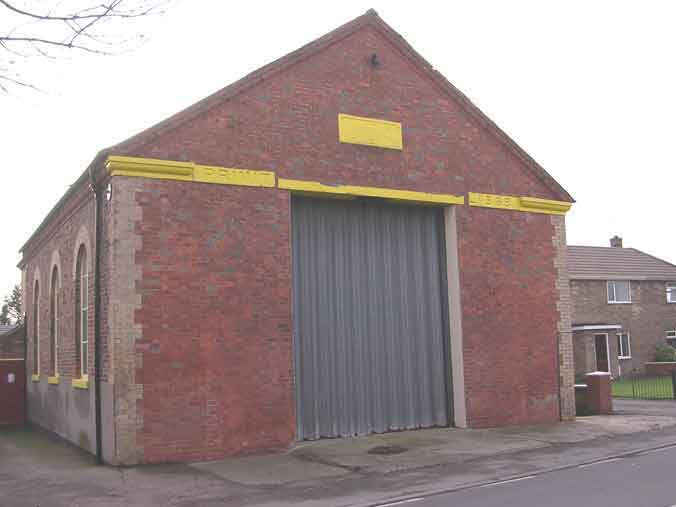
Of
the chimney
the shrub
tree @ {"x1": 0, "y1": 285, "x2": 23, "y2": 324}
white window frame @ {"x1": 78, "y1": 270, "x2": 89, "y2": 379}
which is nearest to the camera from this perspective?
white window frame @ {"x1": 78, "y1": 270, "x2": 89, "y2": 379}

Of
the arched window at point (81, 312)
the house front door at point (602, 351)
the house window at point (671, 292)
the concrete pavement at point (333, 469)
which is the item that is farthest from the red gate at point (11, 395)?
the house window at point (671, 292)

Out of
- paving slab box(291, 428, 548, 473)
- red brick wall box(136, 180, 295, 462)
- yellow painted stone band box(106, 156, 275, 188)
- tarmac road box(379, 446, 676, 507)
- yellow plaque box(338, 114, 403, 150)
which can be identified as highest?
yellow plaque box(338, 114, 403, 150)

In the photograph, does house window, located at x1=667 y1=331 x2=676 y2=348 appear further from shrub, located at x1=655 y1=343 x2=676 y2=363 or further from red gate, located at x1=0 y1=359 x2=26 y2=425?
red gate, located at x1=0 y1=359 x2=26 y2=425

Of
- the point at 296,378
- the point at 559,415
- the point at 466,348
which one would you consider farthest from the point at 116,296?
the point at 559,415

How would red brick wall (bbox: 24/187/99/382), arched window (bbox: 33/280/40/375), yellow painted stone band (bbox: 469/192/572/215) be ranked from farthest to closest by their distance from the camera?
arched window (bbox: 33/280/40/375), yellow painted stone band (bbox: 469/192/572/215), red brick wall (bbox: 24/187/99/382)

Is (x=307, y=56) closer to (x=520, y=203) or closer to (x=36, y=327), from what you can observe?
(x=520, y=203)

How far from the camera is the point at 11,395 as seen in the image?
70.5ft

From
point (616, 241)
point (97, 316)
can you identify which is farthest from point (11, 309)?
point (97, 316)

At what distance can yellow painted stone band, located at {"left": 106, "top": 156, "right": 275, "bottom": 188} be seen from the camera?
12539mm

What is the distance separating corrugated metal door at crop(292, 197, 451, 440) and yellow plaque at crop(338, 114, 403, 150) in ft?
4.00

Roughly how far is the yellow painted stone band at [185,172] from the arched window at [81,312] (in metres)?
3.30

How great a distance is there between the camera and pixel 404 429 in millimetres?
15461

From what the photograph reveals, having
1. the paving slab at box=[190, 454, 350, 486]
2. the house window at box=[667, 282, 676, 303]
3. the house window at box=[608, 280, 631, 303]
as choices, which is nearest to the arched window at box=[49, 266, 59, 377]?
the paving slab at box=[190, 454, 350, 486]

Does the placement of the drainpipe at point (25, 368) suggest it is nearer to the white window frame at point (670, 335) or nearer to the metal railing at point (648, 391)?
the metal railing at point (648, 391)
